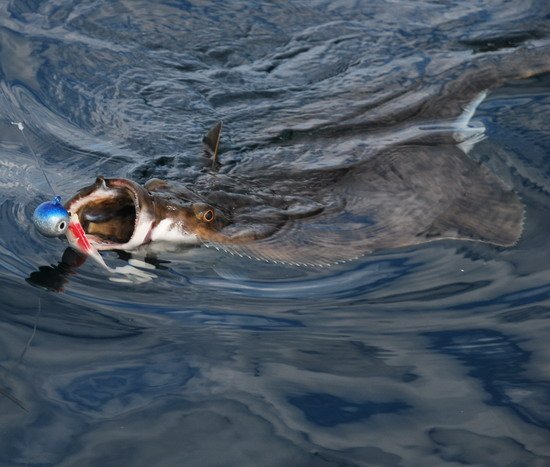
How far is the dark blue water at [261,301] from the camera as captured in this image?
9.95 ft

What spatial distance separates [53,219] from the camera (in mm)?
3746

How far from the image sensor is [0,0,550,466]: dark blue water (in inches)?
119

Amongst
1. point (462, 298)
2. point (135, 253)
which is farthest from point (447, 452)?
point (135, 253)

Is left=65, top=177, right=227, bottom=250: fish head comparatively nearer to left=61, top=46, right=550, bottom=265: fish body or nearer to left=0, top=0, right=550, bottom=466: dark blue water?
left=61, top=46, right=550, bottom=265: fish body

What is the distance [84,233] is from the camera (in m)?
3.85

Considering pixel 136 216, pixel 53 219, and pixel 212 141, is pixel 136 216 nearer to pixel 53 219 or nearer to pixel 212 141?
pixel 53 219

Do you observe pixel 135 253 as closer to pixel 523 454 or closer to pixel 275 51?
pixel 523 454

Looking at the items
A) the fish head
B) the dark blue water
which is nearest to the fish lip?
the fish head

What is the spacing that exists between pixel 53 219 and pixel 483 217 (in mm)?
2029

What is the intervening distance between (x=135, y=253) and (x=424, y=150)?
194cm

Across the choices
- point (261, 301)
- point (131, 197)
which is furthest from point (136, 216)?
point (261, 301)

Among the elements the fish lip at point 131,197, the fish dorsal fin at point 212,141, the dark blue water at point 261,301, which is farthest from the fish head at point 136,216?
the fish dorsal fin at point 212,141

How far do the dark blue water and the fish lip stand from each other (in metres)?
0.16

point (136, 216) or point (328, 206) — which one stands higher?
point (136, 216)
